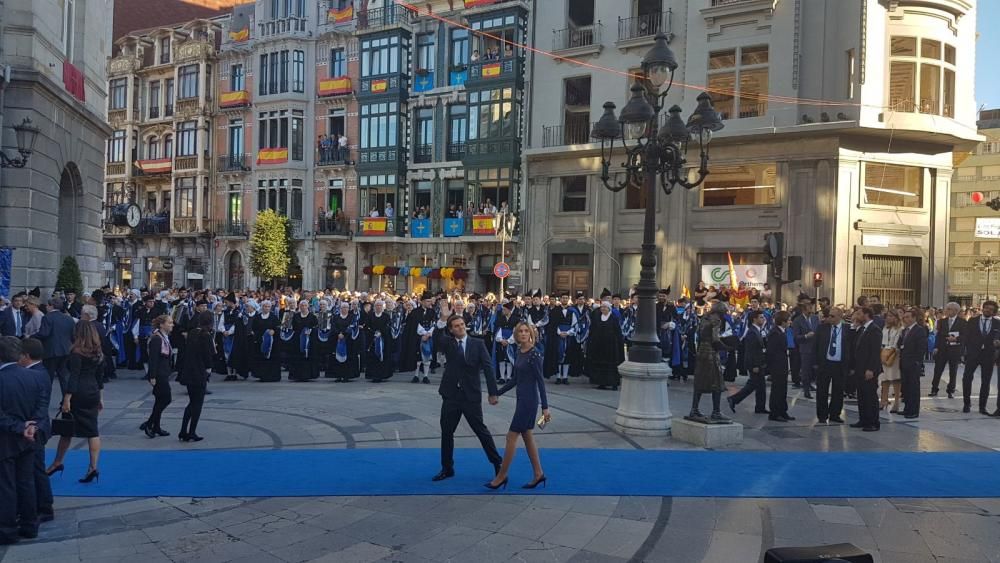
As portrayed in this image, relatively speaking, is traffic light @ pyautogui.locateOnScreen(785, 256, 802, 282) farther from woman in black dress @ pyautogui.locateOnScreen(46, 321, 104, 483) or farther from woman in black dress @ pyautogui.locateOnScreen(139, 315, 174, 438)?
woman in black dress @ pyautogui.locateOnScreen(46, 321, 104, 483)

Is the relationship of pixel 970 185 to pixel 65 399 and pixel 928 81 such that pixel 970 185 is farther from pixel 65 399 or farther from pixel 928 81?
pixel 65 399

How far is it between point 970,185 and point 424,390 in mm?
58196

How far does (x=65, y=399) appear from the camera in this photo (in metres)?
8.00

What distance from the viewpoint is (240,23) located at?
4297cm

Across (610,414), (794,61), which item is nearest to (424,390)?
(610,414)

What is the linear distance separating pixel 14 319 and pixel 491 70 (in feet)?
82.5

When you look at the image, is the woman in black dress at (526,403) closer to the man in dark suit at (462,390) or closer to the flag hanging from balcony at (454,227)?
the man in dark suit at (462,390)

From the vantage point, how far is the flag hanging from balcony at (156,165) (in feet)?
148

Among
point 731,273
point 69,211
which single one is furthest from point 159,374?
point 731,273

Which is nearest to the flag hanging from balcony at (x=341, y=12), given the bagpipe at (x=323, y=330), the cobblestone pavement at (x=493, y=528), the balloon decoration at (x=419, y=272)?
the balloon decoration at (x=419, y=272)

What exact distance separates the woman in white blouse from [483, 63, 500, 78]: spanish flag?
79.8 feet

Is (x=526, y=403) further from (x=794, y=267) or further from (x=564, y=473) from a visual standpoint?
(x=794, y=267)

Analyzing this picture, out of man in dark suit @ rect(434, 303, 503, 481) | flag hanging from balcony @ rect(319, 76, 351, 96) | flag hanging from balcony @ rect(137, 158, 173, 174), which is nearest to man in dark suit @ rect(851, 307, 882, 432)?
man in dark suit @ rect(434, 303, 503, 481)

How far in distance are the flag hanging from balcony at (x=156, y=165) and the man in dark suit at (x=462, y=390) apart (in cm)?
4201
